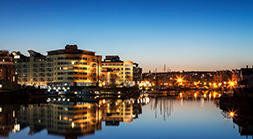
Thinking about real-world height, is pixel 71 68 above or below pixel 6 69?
above

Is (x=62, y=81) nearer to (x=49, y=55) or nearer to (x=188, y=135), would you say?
(x=49, y=55)

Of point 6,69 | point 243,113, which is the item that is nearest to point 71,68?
point 6,69

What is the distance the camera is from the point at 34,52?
179375 mm

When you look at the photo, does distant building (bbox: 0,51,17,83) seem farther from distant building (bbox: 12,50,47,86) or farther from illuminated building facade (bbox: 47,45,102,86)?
distant building (bbox: 12,50,47,86)

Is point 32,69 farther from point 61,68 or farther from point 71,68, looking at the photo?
point 71,68

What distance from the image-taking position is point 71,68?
161000 mm

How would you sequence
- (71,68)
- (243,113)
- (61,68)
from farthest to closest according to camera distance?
(61,68), (71,68), (243,113)

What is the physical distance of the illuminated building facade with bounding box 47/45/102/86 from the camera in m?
161

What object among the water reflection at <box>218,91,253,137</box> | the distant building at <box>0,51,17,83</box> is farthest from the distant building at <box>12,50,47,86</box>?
the water reflection at <box>218,91,253,137</box>

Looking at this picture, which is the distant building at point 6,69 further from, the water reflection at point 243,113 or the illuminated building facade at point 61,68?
the water reflection at point 243,113

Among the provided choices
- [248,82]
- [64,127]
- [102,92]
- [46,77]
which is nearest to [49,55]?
[46,77]

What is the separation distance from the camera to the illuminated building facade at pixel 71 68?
16100 cm

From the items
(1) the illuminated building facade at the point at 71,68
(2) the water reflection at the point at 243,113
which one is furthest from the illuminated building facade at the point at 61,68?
(2) the water reflection at the point at 243,113

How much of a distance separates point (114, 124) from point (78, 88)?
107878 millimetres
